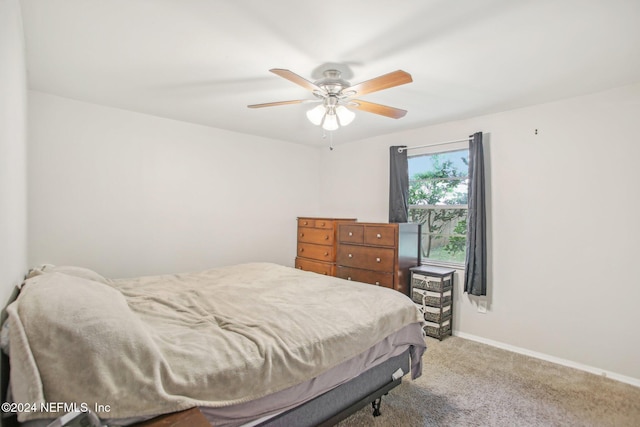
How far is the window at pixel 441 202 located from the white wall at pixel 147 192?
188 cm

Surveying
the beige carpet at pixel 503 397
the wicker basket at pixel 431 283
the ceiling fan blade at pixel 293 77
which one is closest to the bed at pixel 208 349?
the beige carpet at pixel 503 397

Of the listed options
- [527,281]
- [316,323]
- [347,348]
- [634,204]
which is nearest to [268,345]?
[316,323]

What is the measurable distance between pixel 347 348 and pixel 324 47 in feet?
5.83

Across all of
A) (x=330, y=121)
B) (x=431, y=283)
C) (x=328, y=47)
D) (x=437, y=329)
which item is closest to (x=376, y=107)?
(x=330, y=121)

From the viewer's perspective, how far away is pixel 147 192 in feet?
11.0

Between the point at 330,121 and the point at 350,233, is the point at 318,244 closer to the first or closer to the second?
the point at 350,233

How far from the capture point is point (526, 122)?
3.01 meters

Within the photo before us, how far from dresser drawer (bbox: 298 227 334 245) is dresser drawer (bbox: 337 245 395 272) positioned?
0.98ft

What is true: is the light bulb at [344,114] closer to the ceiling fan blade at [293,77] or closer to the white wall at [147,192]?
the ceiling fan blade at [293,77]

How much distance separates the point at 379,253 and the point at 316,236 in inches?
45.0

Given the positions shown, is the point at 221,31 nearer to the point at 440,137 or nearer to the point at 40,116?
the point at 40,116

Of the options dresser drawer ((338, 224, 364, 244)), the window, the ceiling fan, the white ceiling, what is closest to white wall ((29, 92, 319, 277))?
the white ceiling

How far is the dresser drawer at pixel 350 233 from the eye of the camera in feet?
12.2

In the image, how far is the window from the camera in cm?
358
